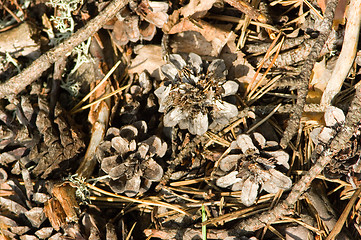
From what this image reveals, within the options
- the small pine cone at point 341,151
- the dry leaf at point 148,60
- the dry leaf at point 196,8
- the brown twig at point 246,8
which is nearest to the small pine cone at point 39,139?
the dry leaf at point 148,60

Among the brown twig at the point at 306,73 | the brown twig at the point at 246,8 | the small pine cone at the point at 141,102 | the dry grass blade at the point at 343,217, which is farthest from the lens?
the small pine cone at the point at 141,102

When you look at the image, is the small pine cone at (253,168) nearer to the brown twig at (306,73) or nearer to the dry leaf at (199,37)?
the brown twig at (306,73)

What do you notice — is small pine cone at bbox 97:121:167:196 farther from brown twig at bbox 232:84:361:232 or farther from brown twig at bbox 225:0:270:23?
brown twig at bbox 225:0:270:23

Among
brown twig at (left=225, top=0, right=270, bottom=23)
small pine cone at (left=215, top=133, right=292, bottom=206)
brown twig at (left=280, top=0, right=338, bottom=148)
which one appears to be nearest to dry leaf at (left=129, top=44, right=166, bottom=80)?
brown twig at (left=225, top=0, right=270, bottom=23)

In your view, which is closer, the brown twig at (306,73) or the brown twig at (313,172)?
the brown twig at (313,172)

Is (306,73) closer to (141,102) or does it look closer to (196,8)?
(196,8)

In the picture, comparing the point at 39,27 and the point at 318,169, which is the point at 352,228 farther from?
the point at 39,27

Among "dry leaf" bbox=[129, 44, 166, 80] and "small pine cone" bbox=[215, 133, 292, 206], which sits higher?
"dry leaf" bbox=[129, 44, 166, 80]
